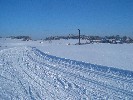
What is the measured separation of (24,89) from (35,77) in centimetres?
279

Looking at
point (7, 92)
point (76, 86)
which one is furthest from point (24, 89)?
point (76, 86)

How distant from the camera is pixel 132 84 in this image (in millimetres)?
10227

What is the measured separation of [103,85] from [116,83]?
2.44 feet

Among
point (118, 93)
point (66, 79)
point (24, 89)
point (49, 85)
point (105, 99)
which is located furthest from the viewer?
point (66, 79)

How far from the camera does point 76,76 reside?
493 inches

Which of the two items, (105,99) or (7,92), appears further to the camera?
(7,92)

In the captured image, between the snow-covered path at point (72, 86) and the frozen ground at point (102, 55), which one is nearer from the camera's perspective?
the snow-covered path at point (72, 86)

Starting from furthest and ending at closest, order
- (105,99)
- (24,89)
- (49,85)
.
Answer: (49,85)
(24,89)
(105,99)

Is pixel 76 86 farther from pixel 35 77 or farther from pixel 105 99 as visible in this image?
pixel 35 77

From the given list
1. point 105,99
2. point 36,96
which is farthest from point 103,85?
point 36,96

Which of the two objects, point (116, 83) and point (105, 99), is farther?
point (116, 83)

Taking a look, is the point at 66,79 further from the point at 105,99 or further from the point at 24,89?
the point at 105,99

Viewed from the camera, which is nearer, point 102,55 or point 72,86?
point 72,86

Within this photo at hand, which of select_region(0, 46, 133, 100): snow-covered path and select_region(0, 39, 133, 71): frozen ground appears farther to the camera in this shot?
select_region(0, 39, 133, 71): frozen ground
